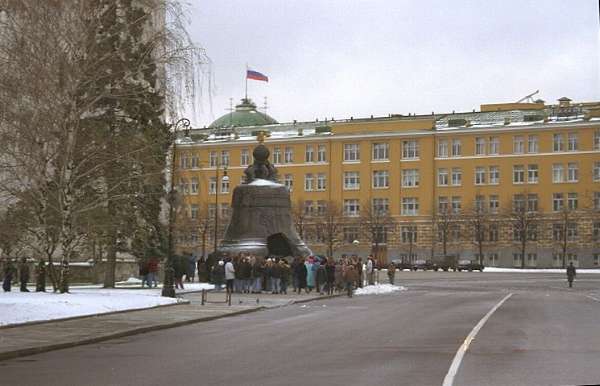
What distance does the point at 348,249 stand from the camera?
11006 cm

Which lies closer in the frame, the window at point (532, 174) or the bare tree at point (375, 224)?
the window at point (532, 174)

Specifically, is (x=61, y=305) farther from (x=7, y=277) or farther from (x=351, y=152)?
(x=351, y=152)

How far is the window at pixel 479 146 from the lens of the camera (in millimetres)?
108375

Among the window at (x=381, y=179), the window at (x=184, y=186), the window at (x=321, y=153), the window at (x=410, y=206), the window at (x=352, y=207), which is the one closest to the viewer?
the window at (x=184, y=186)

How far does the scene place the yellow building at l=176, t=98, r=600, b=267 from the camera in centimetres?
10306

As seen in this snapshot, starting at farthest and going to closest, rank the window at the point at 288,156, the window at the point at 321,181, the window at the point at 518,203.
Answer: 1. the window at the point at 288,156
2. the window at the point at 321,181
3. the window at the point at 518,203

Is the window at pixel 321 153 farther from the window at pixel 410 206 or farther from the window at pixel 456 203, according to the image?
the window at pixel 456 203

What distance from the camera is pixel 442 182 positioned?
110 m

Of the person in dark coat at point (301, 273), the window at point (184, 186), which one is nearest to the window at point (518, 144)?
the person in dark coat at point (301, 273)

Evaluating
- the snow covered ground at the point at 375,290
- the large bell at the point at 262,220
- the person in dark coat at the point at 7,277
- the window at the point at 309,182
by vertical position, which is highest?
the window at the point at 309,182

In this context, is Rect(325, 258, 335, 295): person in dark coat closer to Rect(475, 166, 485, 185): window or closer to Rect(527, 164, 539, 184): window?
Rect(527, 164, 539, 184): window

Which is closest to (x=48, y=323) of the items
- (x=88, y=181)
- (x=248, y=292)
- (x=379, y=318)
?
(x=379, y=318)

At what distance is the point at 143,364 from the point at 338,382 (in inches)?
154

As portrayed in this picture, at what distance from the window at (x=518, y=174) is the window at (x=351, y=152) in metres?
17.3
